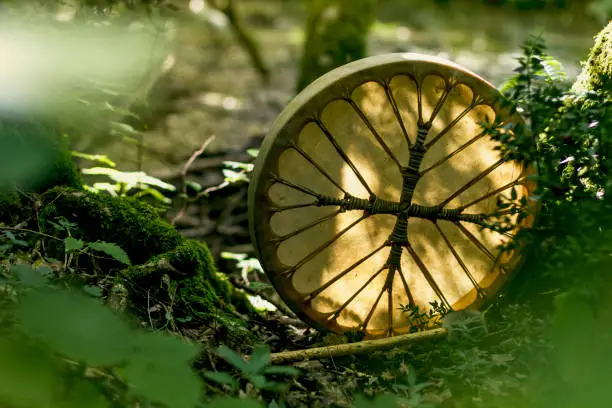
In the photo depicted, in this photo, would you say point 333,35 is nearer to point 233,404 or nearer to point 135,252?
point 135,252

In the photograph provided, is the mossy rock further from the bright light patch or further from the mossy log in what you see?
the bright light patch

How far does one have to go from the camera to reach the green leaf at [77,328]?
4.13 feet

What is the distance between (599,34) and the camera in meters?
2.41

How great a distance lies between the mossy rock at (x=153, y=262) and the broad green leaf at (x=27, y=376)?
76 centimetres

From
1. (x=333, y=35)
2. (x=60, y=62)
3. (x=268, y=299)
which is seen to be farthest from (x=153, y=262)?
(x=333, y=35)

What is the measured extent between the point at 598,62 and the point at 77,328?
73.5 inches

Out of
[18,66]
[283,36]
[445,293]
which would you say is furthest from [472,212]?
[283,36]

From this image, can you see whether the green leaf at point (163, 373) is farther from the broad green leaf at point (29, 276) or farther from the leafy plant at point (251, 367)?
the broad green leaf at point (29, 276)

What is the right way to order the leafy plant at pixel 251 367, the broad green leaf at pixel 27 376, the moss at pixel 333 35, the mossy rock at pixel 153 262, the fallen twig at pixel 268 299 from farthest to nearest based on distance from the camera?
the moss at pixel 333 35 → the fallen twig at pixel 268 299 → the mossy rock at pixel 153 262 → the leafy plant at pixel 251 367 → the broad green leaf at pixel 27 376

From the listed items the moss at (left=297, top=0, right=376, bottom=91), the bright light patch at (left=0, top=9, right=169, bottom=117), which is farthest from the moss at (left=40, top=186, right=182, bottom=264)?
the moss at (left=297, top=0, right=376, bottom=91)

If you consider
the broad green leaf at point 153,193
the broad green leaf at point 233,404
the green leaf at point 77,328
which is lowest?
the broad green leaf at point 233,404

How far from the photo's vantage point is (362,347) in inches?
82.2

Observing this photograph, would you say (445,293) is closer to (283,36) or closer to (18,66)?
(18,66)

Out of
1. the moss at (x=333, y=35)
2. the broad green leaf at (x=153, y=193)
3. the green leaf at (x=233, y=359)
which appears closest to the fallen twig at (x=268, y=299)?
the broad green leaf at (x=153, y=193)
